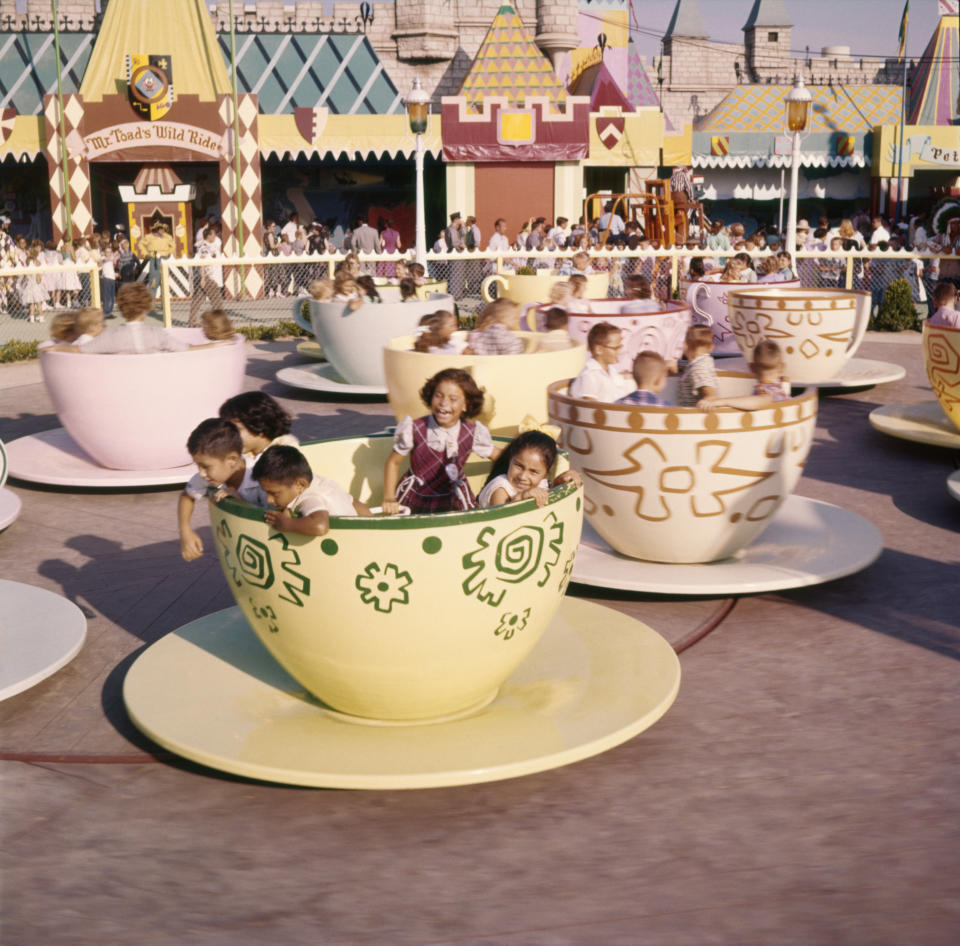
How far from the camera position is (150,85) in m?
21.4

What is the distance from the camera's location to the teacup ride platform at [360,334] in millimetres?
9586

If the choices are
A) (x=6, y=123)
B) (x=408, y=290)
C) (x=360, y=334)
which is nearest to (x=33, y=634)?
(x=360, y=334)

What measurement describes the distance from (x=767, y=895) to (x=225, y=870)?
127 cm

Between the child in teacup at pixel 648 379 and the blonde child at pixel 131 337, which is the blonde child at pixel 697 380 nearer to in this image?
the child in teacup at pixel 648 379

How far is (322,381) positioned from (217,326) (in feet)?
9.26

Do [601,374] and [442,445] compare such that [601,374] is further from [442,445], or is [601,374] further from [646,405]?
[442,445]

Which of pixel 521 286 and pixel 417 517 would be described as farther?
pixel 521 286

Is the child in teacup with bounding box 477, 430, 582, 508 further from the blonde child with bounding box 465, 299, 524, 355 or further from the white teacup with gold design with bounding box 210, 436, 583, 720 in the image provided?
the blonde child with bounding box 465, 299, 524, 355

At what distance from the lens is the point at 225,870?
2.81 m

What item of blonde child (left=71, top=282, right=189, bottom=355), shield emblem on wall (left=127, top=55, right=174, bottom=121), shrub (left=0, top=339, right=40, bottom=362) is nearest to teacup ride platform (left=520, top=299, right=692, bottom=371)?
blonde child (left=71, top=282, right=189, bottom=355)

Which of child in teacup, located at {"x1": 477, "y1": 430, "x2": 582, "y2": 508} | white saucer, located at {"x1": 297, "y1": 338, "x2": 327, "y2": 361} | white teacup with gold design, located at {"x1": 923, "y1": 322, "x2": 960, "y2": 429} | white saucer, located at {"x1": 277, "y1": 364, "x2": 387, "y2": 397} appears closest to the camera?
child in teacup, located at {"x1": 477, "y1": 430, "x2": 582, "y2": 508}

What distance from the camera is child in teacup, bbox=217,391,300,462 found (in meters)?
4.15

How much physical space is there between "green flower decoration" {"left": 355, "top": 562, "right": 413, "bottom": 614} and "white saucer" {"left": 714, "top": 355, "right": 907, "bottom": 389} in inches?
264

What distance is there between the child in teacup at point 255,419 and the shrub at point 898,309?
12250 mm
